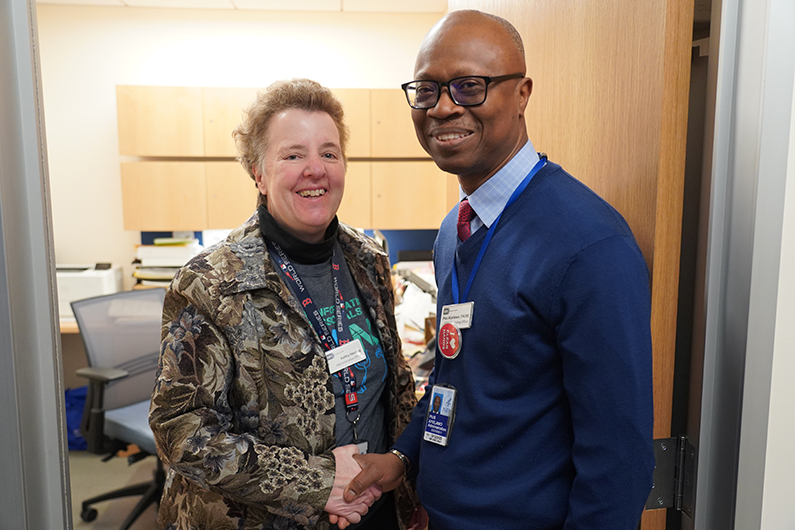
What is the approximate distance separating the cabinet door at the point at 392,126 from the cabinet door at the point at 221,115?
0.90 m

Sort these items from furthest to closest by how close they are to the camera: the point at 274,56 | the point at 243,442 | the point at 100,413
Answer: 1. the point at 274,56
2. the point at 100,413
3. the point at 243,442

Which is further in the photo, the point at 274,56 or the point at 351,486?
the point at 274,56

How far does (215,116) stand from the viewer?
12.6 feet

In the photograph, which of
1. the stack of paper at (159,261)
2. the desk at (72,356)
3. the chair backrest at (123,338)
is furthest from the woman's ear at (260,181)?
the desk at (72,356)

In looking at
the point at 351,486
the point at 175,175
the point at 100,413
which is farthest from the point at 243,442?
the point at 175,175

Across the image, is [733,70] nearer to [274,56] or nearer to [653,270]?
[653,270]

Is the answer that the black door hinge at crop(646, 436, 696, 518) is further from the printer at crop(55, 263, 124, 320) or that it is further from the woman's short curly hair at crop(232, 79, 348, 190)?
the printer at crop(55, 263, 124, 320)

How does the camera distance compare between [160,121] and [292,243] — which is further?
[160,121]

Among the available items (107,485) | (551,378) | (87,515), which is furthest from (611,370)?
(107,485)

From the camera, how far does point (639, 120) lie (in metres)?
0.94

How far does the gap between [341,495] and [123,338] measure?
2207mm

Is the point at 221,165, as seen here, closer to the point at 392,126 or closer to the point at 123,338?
the point at 392,126

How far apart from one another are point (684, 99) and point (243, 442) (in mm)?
1053

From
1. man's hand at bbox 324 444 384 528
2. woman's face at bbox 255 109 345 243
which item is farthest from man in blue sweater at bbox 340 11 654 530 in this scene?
woman's face at bbox 255 109 345 243
